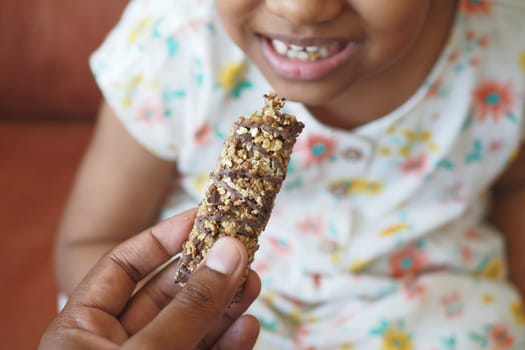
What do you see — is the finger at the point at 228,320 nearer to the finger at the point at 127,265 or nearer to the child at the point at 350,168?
the finger at the point at 127,265

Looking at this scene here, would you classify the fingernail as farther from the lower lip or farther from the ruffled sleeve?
the ruffled sleeve

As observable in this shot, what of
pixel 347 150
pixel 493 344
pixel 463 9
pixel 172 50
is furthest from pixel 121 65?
pixel 493 344

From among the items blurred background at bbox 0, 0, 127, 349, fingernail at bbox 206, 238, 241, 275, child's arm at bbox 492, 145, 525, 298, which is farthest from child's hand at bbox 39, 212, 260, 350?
child's arm at bbox 492, 145, 525, 298

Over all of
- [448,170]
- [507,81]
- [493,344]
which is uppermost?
[507,81]

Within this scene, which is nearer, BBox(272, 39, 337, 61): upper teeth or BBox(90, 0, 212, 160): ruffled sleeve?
BBox(272, 39, 337, 61): upper teeth

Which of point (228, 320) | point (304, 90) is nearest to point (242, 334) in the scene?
point (228, 320)

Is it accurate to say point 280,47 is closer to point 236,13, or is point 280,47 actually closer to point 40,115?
point 236,13

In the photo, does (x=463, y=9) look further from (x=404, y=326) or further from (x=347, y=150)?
(x=404, y=326)
